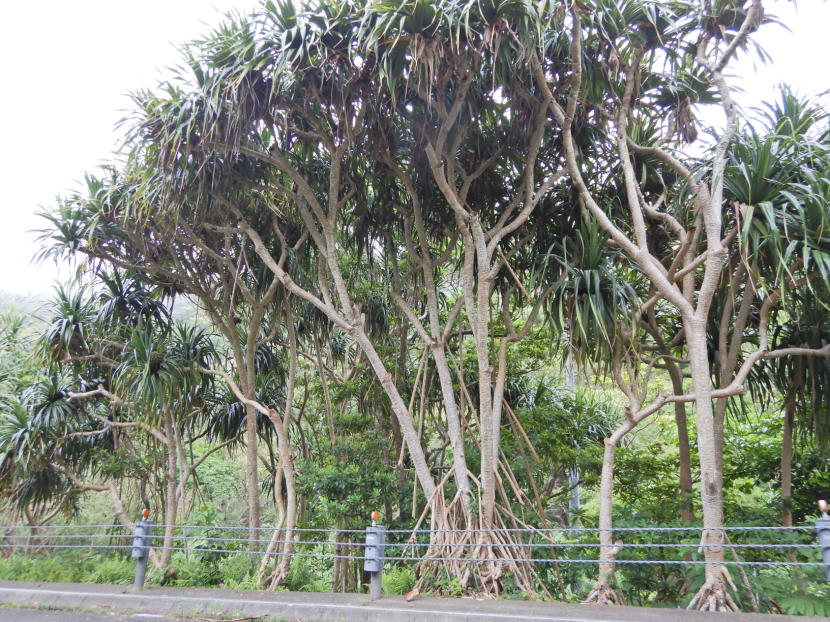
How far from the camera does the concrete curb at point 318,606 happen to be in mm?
3793

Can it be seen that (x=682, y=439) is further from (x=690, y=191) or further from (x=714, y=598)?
(x=690, y=191)

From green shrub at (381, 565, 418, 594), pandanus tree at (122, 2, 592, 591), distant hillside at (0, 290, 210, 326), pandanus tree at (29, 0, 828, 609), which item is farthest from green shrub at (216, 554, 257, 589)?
distant hillside at (0, 290, 210, 326)

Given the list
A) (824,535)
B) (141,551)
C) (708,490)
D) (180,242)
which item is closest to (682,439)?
(708,490)

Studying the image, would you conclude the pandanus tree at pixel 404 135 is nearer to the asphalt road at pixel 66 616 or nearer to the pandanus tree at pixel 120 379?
the pandanus tree at pixel 120 379

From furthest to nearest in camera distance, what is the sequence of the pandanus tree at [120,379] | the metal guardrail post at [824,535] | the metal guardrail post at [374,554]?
the pandanus tree at [120,379] < the metal guardrail post at [374,554] < the metal guardrail post at [824,535]

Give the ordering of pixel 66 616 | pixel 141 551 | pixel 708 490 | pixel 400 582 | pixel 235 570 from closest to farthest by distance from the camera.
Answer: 1. pixel 708 490
2. pixel 66 616
3. pixel 141 551
4. pixel 400 582
5. pixel 235 570

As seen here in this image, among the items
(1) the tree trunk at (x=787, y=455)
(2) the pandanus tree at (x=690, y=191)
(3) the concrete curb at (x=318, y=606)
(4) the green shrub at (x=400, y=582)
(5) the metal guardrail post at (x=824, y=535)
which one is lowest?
(4) the green shrub at (x=400, y=582)

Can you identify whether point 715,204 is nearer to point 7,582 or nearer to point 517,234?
point 517,234

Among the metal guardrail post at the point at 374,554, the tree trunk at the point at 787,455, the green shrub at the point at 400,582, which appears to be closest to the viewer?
the metal guardrail post at the point at 374,554

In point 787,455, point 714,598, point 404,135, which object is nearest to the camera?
point 714,598

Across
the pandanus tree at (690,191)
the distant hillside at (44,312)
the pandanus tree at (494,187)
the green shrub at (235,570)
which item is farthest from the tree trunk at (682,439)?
the distant hillside at (44,312)

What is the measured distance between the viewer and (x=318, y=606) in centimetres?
420

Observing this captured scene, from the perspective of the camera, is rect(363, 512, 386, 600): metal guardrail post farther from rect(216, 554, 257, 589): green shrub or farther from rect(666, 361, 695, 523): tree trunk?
rect(666, 361, 695, 523): tree trunk

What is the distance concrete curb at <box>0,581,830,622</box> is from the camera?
149 inches
